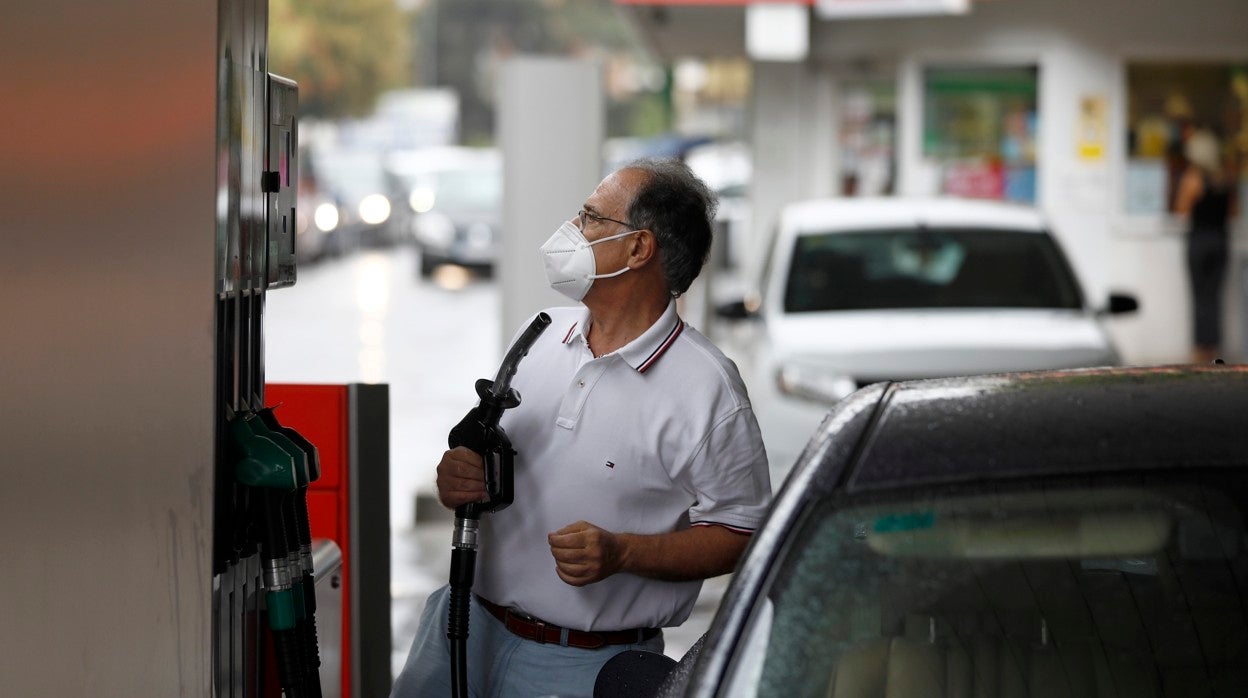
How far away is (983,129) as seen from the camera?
712 inches

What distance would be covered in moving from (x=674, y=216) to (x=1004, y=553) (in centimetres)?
126

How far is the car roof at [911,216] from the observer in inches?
402

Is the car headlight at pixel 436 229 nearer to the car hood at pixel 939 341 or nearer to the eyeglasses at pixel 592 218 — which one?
the car hood at pixel 939 341

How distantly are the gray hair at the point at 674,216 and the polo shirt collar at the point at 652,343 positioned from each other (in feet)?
0.30

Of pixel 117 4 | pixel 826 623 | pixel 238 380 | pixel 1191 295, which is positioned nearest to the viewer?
pixel 826 623

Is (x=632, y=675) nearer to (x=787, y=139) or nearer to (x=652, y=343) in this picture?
(x=652, y=343)

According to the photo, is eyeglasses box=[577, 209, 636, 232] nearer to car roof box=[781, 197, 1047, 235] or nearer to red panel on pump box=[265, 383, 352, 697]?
red panel on pump box=[265, 383, 352, 697]

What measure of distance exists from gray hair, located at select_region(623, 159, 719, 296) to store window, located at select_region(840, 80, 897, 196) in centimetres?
1533

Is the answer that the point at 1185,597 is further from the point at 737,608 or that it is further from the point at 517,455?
the point at 517,455

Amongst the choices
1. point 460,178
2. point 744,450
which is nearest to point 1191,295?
point 744,450

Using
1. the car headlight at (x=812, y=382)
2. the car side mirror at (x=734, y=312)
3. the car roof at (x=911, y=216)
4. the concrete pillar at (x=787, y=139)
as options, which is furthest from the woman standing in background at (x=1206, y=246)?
the car headlight at (x=812, y=382)

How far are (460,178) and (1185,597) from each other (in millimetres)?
29088

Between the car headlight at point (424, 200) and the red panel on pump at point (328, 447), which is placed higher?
the car headlight at point (424, 200)

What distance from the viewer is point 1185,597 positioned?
2664 mm
